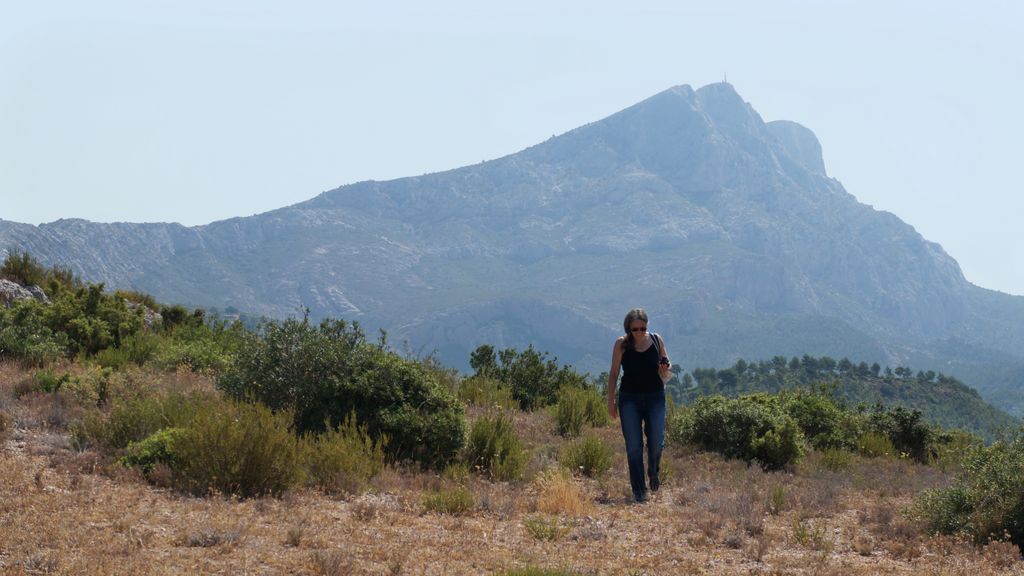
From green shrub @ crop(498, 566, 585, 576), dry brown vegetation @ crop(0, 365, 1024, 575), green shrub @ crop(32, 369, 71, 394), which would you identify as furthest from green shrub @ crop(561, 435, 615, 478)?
green shrub @ crop(32, 369, 71, 394)

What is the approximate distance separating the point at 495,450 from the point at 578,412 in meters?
4.25

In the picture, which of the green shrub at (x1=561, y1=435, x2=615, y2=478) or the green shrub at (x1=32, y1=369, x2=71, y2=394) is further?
the green shrub at (x1=32, y1=369, x2=71, y2=394)

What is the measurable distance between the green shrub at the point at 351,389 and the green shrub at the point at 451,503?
1.80 metres

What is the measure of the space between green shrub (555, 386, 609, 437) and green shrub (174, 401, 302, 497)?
20.8 feet

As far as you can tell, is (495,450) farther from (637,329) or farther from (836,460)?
(836,460)

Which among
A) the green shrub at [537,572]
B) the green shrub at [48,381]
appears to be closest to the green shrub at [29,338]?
the green shrub at [48,381]

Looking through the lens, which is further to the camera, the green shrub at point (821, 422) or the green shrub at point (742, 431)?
the green shrub at point (821, 422)

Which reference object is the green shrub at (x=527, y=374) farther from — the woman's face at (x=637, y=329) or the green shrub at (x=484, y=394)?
the woman's face at (x=637, y=329)

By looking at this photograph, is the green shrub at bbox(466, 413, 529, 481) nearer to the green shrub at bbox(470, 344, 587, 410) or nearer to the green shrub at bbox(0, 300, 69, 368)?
the green shrub at bbox(470, 344, 587, 410)

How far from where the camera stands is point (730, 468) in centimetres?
1153

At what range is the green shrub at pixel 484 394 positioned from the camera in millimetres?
15611

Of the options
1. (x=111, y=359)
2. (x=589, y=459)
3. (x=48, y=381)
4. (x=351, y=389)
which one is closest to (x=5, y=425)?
(x=48, y=381)

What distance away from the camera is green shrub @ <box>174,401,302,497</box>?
7980 millimetres

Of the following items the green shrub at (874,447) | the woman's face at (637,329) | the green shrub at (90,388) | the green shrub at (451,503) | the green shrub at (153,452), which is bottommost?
the green shrub at (874,447)
